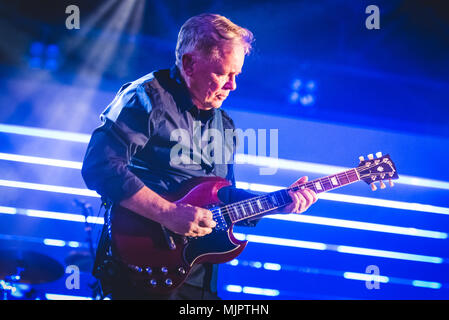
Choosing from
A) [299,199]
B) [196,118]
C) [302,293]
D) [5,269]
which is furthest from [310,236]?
[5,269]

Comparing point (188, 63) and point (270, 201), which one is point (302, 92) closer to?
point (270, 201)

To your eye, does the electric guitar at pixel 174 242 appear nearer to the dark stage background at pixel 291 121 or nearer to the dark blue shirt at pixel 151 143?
the dark blue shirt at pixel 151 143

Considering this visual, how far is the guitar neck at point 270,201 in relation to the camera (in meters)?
2.38

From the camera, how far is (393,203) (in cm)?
502

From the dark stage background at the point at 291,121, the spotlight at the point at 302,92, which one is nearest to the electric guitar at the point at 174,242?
the dark stage background at the point at 291,121

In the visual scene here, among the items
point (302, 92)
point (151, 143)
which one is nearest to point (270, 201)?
point (151, 143)

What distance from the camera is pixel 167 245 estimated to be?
6.89 ft

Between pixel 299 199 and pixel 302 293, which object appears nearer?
pixel 299 199

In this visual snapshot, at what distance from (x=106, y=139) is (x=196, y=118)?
2.08 ft

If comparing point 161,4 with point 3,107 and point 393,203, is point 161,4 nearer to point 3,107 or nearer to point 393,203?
A: point 3,107

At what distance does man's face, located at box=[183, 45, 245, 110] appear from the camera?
2.31m

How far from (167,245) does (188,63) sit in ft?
3.56

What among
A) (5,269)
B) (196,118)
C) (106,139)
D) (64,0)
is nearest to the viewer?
(106,139)

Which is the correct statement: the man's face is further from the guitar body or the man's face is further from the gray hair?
the guitar body
